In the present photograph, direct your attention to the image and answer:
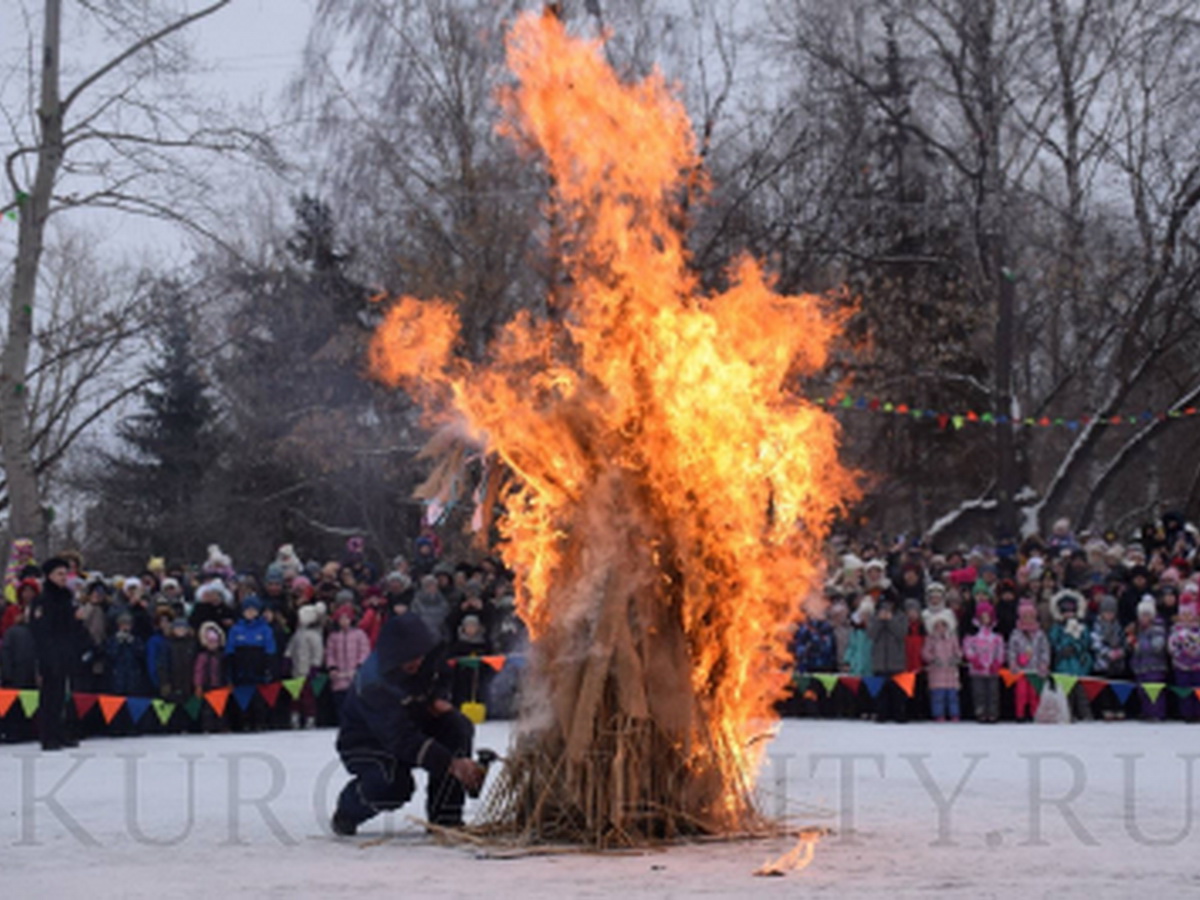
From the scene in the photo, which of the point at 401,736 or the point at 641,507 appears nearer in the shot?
the point at 641,507

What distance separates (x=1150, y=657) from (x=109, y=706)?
10908mm

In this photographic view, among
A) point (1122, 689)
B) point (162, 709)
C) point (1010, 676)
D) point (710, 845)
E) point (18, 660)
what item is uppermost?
point (18, 660)

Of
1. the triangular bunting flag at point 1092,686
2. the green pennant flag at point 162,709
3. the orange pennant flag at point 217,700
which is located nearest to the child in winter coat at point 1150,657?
the triangular bunting flag at point 1092,686

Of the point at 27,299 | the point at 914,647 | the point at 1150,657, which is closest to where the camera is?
the point at 1150,657

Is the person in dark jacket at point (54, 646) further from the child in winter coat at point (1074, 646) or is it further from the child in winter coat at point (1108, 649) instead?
the child in winter coat at point (1108, 649)

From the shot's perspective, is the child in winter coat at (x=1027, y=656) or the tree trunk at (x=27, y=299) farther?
the tree trunk at (x=27, y=299)

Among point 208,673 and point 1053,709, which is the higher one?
point 208,673

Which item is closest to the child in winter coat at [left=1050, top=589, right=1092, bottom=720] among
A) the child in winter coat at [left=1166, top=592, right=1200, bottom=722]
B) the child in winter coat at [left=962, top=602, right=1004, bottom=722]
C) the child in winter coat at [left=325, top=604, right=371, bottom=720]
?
the child in winter coat at [left=962, top=602, right=1004, bottom=722]

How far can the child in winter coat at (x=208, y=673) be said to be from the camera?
20500 millimetres

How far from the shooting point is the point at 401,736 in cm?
992

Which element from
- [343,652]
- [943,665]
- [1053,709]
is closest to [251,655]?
[343,652]

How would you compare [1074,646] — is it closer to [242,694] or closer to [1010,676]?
[1010,676]

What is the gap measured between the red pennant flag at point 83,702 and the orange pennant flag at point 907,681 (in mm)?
8481

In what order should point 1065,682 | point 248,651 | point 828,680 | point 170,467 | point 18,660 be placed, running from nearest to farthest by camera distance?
1. point 18,660
2. point 1065,682
3. point 248,651
4. point 828,680
5. point 170,467
